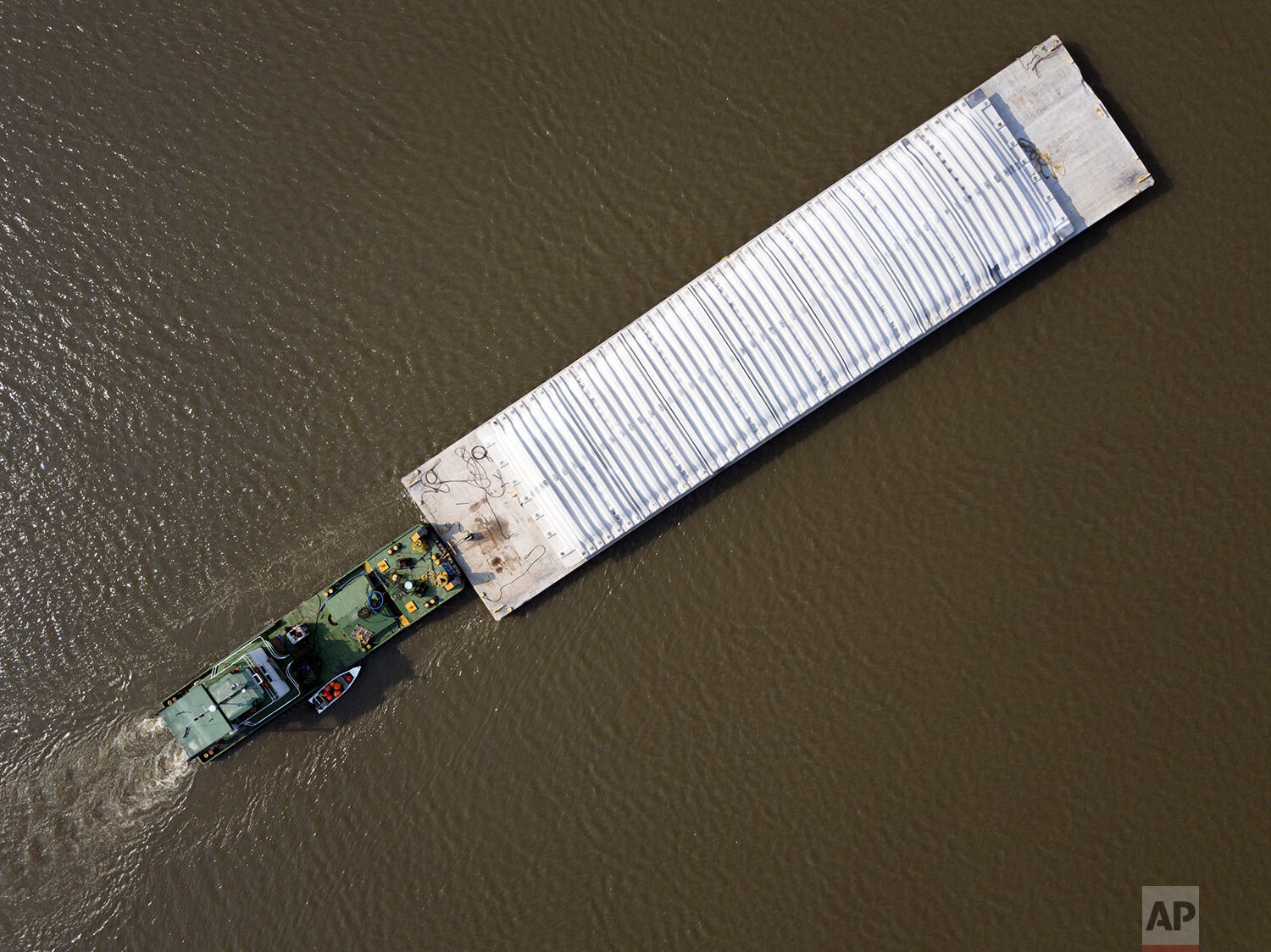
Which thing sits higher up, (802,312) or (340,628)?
(802,312)

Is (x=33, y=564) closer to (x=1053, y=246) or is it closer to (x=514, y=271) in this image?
(x=514, y=271)

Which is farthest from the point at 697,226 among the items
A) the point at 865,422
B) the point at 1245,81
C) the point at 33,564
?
the point at 33,564

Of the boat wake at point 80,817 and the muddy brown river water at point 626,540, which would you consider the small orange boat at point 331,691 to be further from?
the boat wake at point 80,817

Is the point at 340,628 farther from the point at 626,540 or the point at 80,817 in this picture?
the point at 80,817
